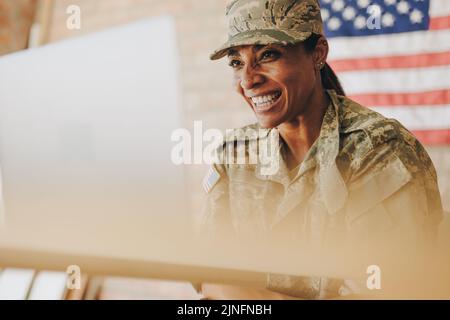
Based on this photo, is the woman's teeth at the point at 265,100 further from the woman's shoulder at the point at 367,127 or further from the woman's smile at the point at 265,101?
the woman's shoulder at the point at 367,127

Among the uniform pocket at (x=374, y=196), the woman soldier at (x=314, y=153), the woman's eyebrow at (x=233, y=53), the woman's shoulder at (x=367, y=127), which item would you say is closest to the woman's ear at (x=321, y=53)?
the woman soldier at (x=314, y=153)

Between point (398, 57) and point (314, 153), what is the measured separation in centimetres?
34

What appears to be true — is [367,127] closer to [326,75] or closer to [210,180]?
[326,75]

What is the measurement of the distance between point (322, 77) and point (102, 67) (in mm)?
661

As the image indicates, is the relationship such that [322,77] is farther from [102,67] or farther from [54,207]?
[54,207]

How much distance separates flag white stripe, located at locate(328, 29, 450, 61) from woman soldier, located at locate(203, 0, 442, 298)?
0.05 metres

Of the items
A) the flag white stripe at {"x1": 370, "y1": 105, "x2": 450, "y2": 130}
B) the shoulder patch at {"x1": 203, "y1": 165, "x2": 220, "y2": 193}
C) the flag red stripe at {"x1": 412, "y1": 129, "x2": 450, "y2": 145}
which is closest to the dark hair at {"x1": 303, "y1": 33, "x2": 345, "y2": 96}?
the flag white stripe at {"x1": 370, "y1": 105, "x2": 450, "y2": 130}

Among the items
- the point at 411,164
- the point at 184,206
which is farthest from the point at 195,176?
the point at 411,164

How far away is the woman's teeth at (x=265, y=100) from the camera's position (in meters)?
1.32

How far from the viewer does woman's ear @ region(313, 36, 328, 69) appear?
51.5 inches

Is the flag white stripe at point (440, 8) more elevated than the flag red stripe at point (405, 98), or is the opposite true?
the flag white stripe at point (440, 8)

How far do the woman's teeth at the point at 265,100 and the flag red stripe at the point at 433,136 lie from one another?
0.37 m

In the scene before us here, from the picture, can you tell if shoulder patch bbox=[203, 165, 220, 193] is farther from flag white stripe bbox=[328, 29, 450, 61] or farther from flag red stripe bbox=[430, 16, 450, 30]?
flag red stripe bbox=[430, 16, 450, 30]

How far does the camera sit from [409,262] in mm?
1271
